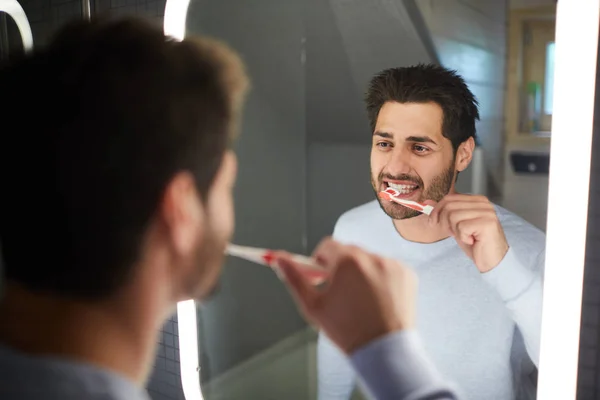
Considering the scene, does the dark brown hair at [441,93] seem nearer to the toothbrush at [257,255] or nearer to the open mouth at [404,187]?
the open mouth at [404,187]

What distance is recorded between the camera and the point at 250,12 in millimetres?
1312

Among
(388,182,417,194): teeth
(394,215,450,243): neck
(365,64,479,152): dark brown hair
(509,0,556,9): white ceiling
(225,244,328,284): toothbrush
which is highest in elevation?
(509,0,556,9): white ceiling

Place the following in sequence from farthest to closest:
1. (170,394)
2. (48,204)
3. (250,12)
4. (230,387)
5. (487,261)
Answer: (170,394) → (230,387) → (250,12) → (487,261) → (48,204)

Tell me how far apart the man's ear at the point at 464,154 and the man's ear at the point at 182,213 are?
0.51m

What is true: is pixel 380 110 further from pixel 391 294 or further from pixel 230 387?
pixel 230 387

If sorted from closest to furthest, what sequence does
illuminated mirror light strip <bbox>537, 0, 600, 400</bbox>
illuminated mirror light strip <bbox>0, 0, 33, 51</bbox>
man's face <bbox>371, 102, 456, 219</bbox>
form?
1. illuminated mirror light strip <bbox>537, 0, 600, 400</bbox>
2. man's face <bbox>371, 102, 456, 219</bbox>
3. illuminated mirror light strip <bbox>0, 0, 33, 51</bbox>

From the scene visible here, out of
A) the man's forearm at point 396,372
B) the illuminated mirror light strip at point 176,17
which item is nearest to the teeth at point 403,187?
the man's forearm at point 396,372

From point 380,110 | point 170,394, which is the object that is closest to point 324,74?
point 380,110

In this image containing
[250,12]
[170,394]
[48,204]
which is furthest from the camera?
→ [170,394]

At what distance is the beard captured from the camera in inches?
40.8

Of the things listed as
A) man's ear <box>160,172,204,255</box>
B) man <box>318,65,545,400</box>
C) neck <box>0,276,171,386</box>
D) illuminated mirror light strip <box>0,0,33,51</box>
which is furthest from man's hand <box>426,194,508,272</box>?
illuminated mirror light strip <box>0,0,33,51</box>

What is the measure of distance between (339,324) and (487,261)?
1.05 feet

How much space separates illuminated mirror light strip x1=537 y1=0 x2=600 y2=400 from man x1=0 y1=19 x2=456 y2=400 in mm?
588

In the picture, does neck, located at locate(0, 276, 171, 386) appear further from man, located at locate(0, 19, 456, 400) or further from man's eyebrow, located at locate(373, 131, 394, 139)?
man's eyebrow, located at locate(373, 131, 394, 139)
